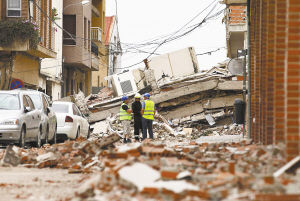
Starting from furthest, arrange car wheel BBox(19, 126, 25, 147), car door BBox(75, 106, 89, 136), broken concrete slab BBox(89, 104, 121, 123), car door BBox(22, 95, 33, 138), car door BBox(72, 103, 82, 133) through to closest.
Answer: broken concrete slab BBox(89, 104, 121, 123)
car door BBox(75, 106, 89, 136)
car door BBox(72, 103, 82, 133)
car door BBox(22, 95, 33, 138)
car wheel BBox(19, 126, 25, 147)

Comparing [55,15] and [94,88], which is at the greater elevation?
[55,15]

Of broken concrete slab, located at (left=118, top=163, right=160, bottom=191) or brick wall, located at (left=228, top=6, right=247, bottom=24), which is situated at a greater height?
brick wall, located at (left=228, top=6, right=247, bottom=24)

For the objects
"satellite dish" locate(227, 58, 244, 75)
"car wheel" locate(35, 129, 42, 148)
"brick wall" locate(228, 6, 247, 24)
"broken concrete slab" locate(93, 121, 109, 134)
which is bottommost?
"broken concrete slab" locate(93, 121, 109, 134)

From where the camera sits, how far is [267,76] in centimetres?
1305

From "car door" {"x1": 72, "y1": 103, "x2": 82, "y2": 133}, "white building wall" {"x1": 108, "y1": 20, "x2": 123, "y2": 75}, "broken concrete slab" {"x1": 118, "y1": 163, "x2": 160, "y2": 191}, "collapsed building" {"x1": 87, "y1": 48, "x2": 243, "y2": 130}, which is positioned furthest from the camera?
"white building wall" {"x1": 108, "y1": 20, "x2": 123, "y2": 75}

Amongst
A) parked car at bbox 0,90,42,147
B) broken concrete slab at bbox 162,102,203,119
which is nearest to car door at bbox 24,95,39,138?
parked car at bbox 0,90,42,147

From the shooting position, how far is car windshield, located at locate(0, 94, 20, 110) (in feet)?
65.0

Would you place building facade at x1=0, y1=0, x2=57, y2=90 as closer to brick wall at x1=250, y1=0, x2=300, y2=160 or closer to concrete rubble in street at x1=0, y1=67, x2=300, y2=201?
concrete rubble in street at x1=0, y1=67, x2=300, y2=201

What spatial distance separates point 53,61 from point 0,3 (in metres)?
12.1

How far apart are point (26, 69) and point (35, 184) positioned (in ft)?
89.1

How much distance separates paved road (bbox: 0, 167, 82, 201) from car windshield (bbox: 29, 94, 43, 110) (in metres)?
8.23

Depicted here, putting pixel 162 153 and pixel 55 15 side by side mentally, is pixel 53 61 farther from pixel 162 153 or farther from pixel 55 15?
pixel 162 153

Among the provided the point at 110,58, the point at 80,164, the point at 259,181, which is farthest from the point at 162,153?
the point at 110,58

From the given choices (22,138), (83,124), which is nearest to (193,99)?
(83,124)
